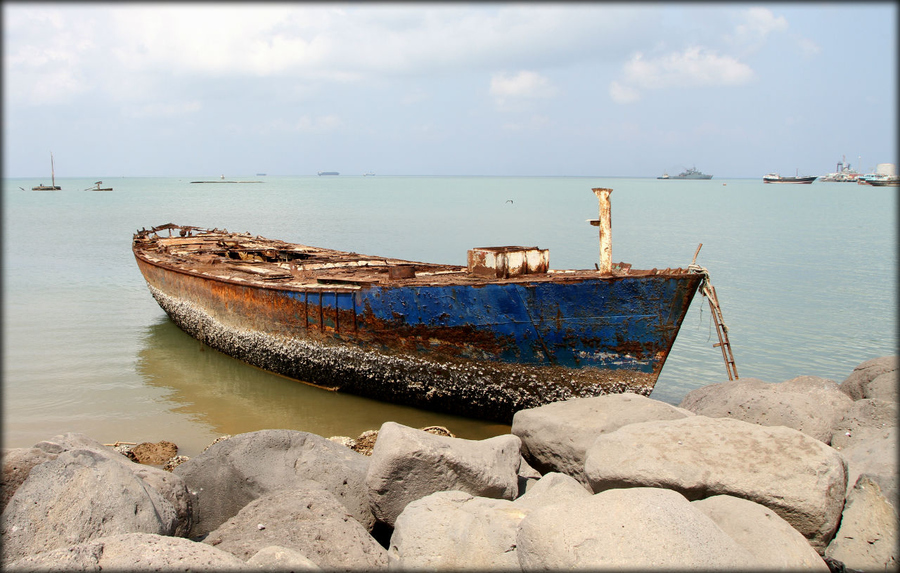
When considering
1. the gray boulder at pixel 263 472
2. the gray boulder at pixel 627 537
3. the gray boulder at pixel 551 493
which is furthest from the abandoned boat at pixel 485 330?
the gray boulder at pixel 627 537

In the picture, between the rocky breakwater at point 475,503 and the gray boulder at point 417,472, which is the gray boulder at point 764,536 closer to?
the rocky breakwater at point 475,503

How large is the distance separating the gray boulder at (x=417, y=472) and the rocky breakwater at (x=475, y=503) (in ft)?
0.04

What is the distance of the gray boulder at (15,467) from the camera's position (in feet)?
12.8

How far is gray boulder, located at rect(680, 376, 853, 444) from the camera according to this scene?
18.6 feet

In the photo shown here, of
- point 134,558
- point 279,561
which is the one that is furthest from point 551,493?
point 134,558

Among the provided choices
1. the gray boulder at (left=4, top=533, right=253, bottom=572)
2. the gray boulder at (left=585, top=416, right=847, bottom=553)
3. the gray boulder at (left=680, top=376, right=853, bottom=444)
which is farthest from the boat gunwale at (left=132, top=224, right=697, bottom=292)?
the gray boulder at (left=4, top=533, right=253, bottom=572)

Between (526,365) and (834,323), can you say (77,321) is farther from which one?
(834,323)

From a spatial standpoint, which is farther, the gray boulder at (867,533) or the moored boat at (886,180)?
the moored boat at (886,180)

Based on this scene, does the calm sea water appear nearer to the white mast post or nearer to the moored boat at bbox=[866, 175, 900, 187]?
the white mast post

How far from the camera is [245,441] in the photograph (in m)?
4.69

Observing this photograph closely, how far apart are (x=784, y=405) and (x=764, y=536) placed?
2.81m

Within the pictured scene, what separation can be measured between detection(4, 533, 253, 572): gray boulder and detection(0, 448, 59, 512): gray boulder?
115cm

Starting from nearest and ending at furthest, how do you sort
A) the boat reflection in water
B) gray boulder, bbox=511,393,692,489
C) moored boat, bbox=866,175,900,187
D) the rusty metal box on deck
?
gray boulder, bbox=511,393,692,489 < the boat reflection in water < the rusty metal box on deck < moored boat, bbox=866,175,900,187

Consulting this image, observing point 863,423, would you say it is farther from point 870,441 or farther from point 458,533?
point 458,533
